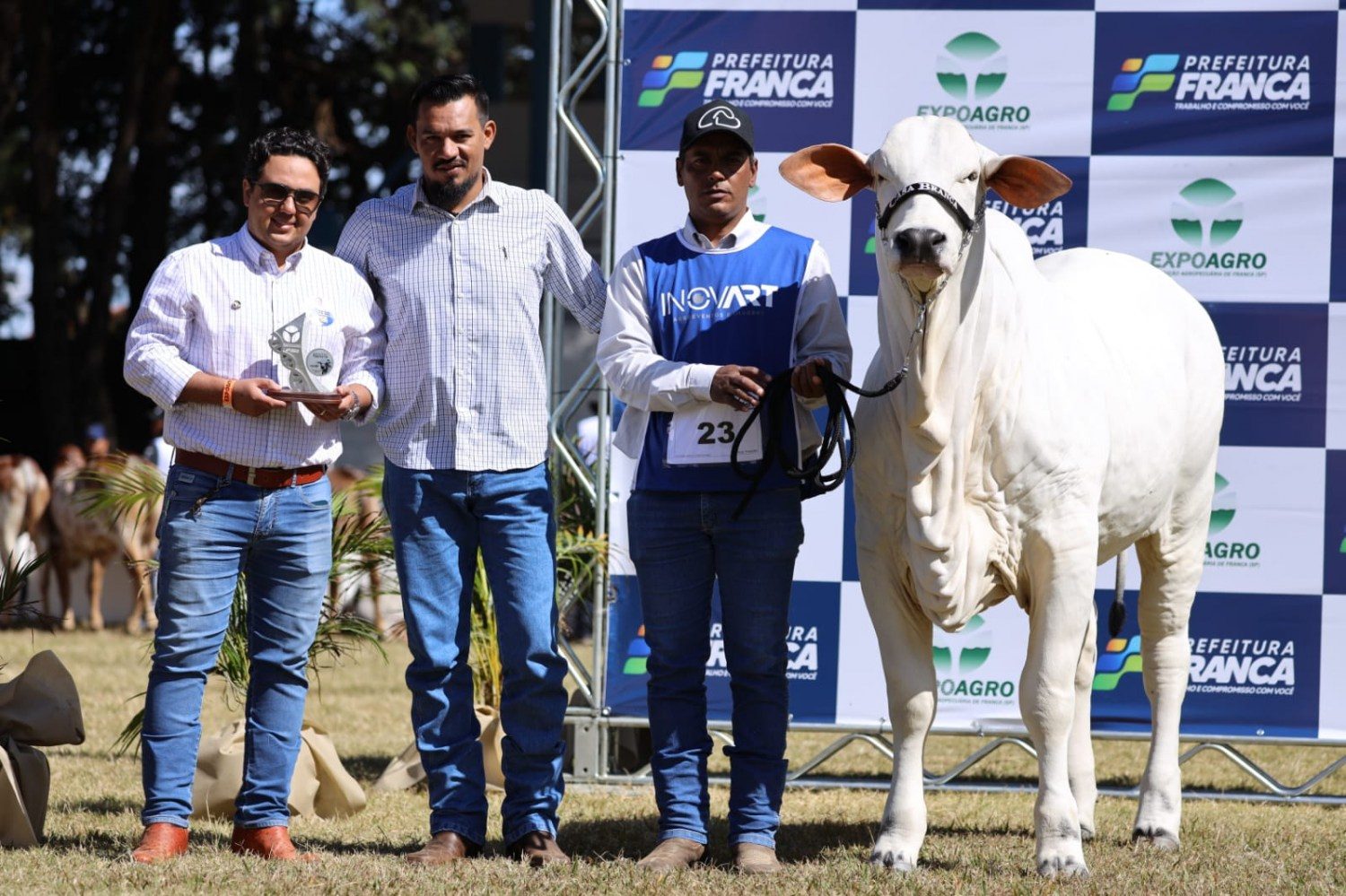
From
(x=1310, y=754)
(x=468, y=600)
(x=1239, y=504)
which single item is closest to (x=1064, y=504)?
(x=468, y=600)

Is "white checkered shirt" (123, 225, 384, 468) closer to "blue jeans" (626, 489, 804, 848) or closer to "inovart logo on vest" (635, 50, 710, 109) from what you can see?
"blue jeans" (626, 489, 804, 848)

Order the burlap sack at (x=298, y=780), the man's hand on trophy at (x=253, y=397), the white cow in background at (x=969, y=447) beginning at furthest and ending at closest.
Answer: the burlap sack at (x=298, y=780) → the man's hand on trophy at (x=253, y=397) → the white cow in background at (x=969, y=447)

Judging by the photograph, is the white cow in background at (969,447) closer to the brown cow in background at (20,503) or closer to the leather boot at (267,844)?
the leather boot at (267,844)

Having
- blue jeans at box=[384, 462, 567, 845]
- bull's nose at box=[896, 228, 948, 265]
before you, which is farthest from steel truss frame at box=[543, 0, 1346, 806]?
bull's nose at box=[896, 228, 948, 265]

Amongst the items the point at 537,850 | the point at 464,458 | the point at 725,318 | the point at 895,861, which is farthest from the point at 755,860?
the point at 725,318

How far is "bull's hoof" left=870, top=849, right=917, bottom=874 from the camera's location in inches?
194

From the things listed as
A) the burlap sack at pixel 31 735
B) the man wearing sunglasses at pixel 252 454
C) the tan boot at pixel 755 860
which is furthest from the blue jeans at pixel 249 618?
the tan boot at pixel 755 860

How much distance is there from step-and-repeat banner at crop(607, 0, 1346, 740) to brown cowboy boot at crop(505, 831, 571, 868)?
6.56 feet

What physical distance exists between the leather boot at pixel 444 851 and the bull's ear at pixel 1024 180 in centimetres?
259

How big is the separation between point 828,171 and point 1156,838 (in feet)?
8.61

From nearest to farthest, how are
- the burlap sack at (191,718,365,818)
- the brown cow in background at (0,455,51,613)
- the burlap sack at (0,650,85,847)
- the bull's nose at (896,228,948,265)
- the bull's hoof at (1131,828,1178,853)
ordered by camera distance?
1. the bull's nose at (896,228,948,265)
2. the burlap sack at (0,650,85,847)
3. the bull's hoof at (1131,828,1178,853)
4. the burlap sack at (191,718,365,818)
5. the brown cow in background at (0,455,51,613)

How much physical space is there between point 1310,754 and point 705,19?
4.78 metres

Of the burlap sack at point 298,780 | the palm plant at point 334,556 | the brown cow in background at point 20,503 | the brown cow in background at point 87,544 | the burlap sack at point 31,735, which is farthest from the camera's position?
the brown cow in background at point 20,503

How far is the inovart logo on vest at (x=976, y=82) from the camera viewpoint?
275 inches
